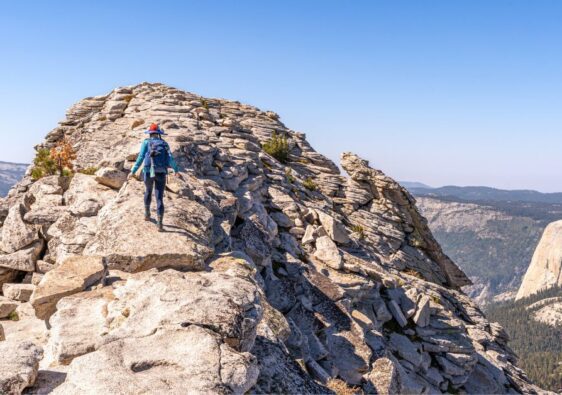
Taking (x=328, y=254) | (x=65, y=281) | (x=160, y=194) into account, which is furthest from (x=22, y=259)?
(x=328, y=254)

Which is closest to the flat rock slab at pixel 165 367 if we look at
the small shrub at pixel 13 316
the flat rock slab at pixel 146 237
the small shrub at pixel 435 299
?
the flat rock slab at pixel 146 237

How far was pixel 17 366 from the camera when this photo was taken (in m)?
8.51

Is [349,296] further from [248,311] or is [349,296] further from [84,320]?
[84,320]

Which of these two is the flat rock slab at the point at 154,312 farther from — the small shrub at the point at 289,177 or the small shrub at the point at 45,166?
the small shrub at the point at 289,177

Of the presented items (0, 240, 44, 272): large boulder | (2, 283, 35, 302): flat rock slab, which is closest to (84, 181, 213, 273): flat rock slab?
(2, 283, 35, 302): flat rock slab

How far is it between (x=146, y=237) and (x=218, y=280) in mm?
4657

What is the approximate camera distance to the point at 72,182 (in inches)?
912

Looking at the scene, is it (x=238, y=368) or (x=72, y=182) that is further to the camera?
(x=72, y=182)

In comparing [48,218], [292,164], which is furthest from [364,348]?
[292,164]

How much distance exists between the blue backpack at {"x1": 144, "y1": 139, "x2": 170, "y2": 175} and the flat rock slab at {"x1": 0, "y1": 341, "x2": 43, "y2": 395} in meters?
9.82

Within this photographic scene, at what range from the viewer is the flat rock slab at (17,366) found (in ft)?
26.7

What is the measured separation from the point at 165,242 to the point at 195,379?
8286 mm

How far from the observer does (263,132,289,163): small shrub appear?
4419 cm

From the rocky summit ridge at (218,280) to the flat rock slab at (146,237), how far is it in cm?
7
